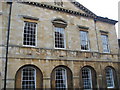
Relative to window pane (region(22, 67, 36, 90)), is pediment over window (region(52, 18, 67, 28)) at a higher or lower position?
higher

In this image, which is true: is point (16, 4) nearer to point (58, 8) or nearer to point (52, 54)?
point (58, 8)

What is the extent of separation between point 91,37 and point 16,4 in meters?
9.06

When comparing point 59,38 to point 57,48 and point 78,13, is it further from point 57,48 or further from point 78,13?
point 78,13

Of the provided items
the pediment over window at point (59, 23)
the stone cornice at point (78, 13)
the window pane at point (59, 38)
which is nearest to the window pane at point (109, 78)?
the stone cornice at point (78, 13)

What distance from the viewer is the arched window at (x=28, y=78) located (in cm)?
1161

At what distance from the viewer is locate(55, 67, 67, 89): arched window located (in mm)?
13297

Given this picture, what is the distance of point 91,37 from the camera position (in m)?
16.6

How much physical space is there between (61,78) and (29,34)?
17.2 ft

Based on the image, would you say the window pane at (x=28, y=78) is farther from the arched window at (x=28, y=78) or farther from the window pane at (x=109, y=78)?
the window pane at (x=109, y=78)

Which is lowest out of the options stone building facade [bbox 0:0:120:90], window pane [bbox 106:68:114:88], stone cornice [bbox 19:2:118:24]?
window pane [bbox 106:68:114:88]

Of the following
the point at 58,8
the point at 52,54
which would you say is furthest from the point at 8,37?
the point at 58,8

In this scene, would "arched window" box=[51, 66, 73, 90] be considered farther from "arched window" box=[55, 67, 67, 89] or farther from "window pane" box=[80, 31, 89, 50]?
"window pane" box=[80, 31, 89, 50]

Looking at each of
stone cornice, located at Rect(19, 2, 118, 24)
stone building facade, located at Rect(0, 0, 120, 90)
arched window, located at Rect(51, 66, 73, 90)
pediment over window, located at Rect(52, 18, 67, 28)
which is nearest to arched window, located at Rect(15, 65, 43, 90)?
stone building facade, located at Rect(0, 0, 120, 90)

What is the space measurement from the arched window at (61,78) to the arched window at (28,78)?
4.21ft
